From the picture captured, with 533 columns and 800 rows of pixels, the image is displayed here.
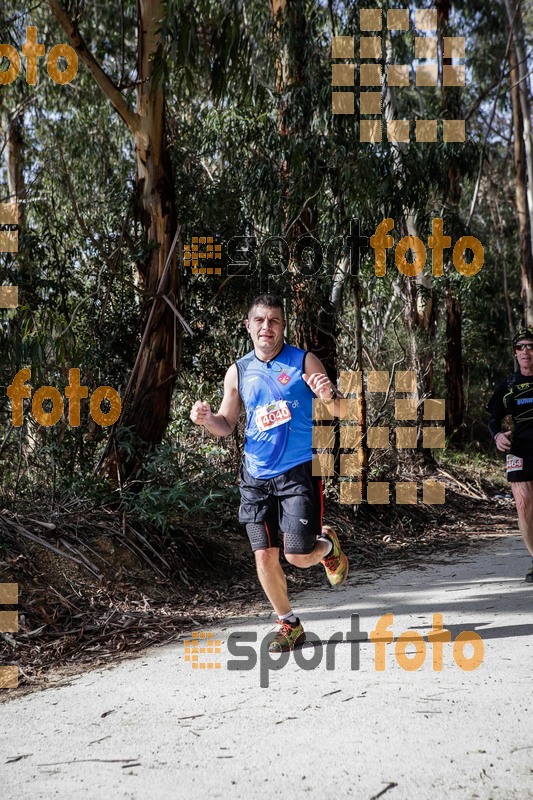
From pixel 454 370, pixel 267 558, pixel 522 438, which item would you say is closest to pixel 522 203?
pixel 454 370

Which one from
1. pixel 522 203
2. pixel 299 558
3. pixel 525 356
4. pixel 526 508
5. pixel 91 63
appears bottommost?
pixel 299 558

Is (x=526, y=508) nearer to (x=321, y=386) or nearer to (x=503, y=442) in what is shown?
(x=503, y=442)

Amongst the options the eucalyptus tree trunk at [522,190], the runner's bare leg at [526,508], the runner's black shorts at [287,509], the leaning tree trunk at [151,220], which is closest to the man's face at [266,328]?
the runner's black shorts at [287,509]

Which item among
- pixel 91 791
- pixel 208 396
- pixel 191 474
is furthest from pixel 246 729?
pixel 208 396

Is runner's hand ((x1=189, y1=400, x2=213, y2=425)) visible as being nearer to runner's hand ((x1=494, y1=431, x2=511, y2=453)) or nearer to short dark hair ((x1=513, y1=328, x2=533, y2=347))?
runner's hand ((x1=494, y1=431, x2=511, y2=453))

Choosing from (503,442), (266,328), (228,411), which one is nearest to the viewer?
(266,328)

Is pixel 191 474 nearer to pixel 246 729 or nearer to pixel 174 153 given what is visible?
pixel 174 153

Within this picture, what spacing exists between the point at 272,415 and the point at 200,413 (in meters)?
0.42

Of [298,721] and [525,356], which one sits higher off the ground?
[525,356]

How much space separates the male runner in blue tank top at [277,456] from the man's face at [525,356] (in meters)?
2.34

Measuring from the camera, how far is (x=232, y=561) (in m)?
7.70

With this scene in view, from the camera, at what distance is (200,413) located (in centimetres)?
512

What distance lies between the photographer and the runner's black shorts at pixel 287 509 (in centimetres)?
514

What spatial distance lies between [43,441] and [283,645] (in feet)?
12.7
